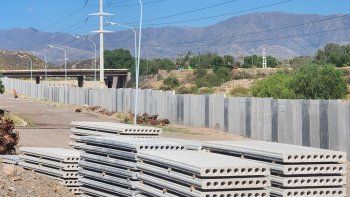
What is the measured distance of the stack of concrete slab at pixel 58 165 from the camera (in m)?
16.6

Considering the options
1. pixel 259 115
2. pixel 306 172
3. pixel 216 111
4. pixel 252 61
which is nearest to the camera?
pixel 306 172

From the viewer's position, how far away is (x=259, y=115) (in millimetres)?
32844

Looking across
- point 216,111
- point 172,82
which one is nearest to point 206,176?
point 216,111

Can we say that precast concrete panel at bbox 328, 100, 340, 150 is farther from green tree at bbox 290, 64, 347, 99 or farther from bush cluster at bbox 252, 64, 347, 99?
green tree at bbox 290, 64, 347, 99

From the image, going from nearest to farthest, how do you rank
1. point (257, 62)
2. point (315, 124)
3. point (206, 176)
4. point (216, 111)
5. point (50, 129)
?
1. point (206, 176)
2. point (315, 124)
3. point (216, 111)
4. point (50, 129)
5. point (257, 62)

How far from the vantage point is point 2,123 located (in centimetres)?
2312

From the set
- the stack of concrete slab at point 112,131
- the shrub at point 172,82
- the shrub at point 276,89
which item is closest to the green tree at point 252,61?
the shrub at point 172,82

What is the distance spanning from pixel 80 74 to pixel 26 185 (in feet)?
448

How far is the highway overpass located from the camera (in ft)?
478

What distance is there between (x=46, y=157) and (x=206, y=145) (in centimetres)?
518

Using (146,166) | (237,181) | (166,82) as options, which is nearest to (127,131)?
(146,166)

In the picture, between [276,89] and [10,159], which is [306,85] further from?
[10,159]

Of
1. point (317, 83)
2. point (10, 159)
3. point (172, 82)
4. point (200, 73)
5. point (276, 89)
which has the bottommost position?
point (10, 159)

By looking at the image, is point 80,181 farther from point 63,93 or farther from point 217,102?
point 63,93
